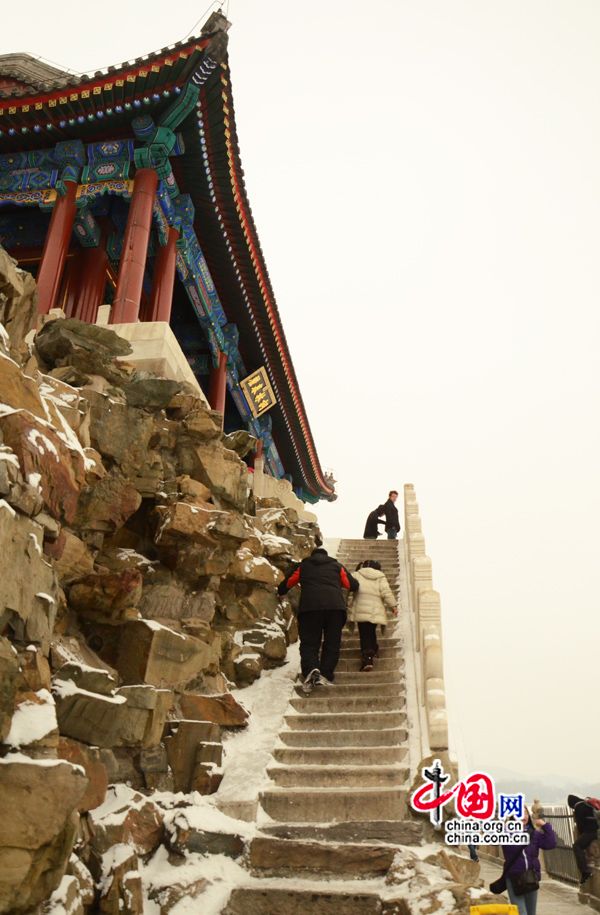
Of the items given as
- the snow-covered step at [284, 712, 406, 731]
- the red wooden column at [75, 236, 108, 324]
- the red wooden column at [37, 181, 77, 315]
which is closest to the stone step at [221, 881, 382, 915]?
the snow-covered step at [284, 712, 406, 731]

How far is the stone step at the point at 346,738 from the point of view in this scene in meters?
5.62

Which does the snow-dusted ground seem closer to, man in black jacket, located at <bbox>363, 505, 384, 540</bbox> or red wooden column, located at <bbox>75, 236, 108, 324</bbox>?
man in black jacket, located at <bbox>363, 505, 384, 540</bbox>

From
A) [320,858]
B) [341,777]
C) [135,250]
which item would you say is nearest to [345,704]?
[341,777]

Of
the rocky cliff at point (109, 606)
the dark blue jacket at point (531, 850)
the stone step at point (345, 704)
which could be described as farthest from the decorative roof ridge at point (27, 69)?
the dark blue jacket at point (531, 850)

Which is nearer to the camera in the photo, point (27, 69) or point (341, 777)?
point (341, 777)

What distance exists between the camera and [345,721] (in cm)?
598

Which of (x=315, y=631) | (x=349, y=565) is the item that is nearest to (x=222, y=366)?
(x=349, y=565)

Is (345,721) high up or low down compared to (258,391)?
down

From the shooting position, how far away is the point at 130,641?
17.7 feet

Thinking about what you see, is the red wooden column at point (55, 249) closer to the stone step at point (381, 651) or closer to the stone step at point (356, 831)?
the stone step at point (381, 651)

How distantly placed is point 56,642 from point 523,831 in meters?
4.00

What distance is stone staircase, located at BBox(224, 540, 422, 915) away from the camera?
12.8ft

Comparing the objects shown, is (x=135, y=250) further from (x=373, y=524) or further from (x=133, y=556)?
(x=373, y=524)

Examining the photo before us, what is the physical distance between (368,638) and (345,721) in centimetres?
120
